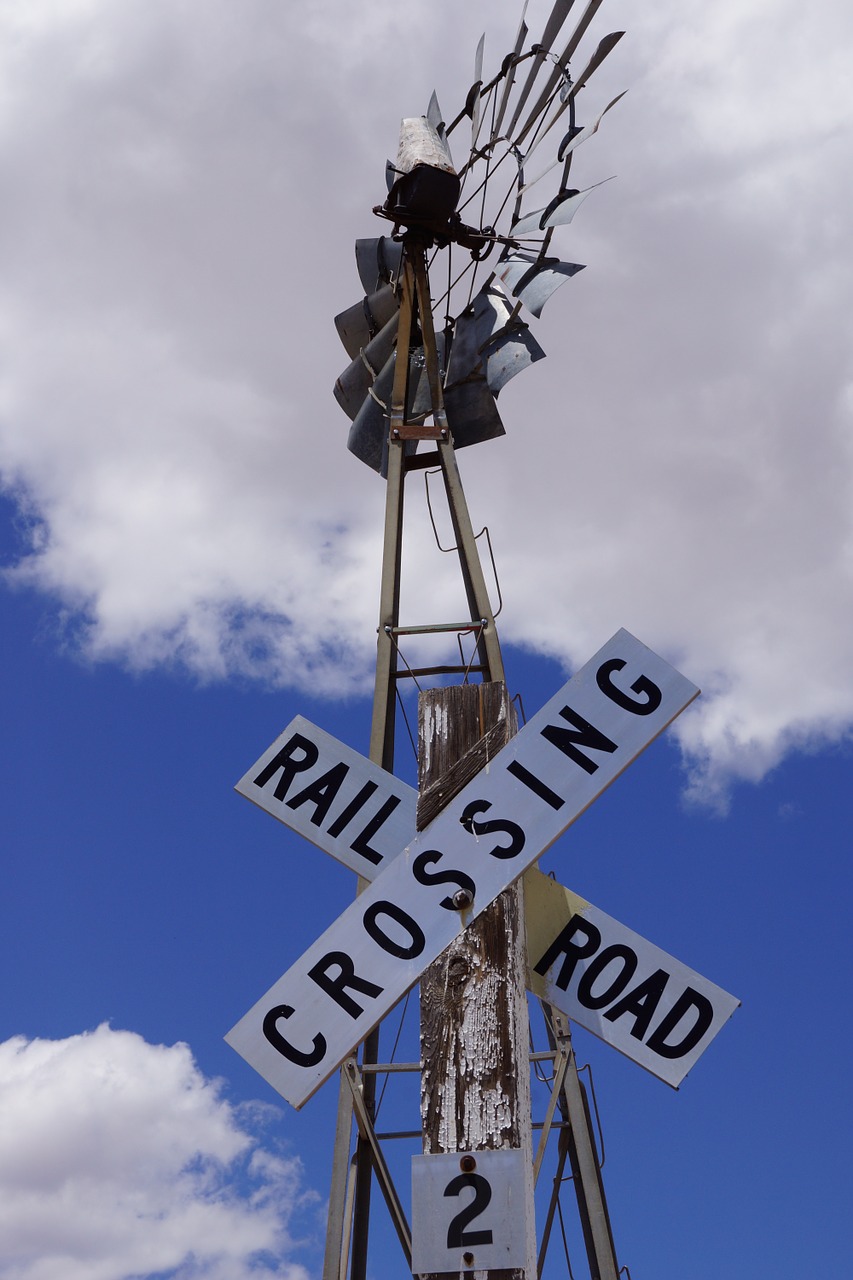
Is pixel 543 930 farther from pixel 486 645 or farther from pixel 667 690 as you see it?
pixel 486 645

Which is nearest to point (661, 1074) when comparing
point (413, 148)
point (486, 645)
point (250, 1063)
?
point (250, 1063)

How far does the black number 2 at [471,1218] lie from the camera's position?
2217mm

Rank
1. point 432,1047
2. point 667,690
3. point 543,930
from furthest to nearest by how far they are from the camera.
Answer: point 543,930
point 667,690
point 432,1047

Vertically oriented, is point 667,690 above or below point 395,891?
above

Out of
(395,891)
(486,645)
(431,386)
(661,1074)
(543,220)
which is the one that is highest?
(543,220)

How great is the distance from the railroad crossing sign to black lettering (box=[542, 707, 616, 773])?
1.42 ft

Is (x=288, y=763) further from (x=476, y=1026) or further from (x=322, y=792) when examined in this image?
(x=476, y=1026)

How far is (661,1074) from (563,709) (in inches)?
29.2

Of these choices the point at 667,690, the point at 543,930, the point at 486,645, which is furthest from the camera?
the point at 486,645

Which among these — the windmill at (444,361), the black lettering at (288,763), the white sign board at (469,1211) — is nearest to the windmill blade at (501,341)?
the windmill at (444,361)

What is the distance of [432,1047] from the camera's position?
2373 mm

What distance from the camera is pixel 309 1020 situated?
246cm

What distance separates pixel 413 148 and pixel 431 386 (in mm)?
1739

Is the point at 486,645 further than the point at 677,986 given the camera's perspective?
Yes
